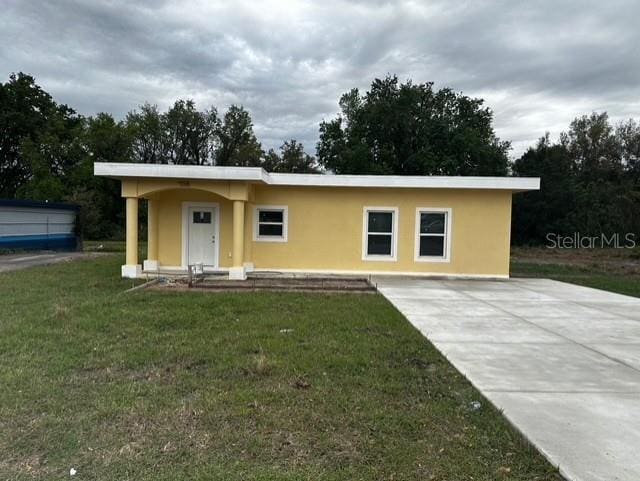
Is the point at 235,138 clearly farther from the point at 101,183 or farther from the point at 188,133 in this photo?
the point at 101,183

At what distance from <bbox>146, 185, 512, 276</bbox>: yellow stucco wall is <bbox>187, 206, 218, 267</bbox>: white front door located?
0.24 metres

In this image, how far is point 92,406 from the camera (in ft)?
12.7

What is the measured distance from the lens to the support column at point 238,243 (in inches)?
476

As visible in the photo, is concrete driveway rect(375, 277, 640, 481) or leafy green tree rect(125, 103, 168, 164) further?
leafy green tree rect(125, 103, 168, 164)

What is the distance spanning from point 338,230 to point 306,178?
1785 mm

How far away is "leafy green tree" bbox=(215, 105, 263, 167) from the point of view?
40.5 meters

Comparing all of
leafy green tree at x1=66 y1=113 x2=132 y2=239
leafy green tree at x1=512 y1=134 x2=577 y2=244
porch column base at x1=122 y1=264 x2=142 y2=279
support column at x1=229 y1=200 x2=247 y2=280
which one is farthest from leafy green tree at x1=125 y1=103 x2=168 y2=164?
support column at x1=229 y1=200 x2=247 y2=280

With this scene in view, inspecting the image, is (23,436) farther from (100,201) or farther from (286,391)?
(100,201)

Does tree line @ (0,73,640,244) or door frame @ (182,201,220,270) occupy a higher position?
tree line @ (0,73,640,244)

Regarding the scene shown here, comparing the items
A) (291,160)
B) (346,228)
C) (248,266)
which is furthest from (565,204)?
(248,266)

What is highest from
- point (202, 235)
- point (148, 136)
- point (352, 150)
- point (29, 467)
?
point (148, 136)

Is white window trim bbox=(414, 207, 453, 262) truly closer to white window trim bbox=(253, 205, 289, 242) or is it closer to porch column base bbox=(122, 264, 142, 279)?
white window trim bbox=(253, 205, 289, 242)

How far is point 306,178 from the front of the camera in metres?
13.1

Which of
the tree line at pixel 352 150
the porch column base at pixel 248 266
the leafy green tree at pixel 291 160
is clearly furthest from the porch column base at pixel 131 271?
the leafy green tree at pixel 291 160
